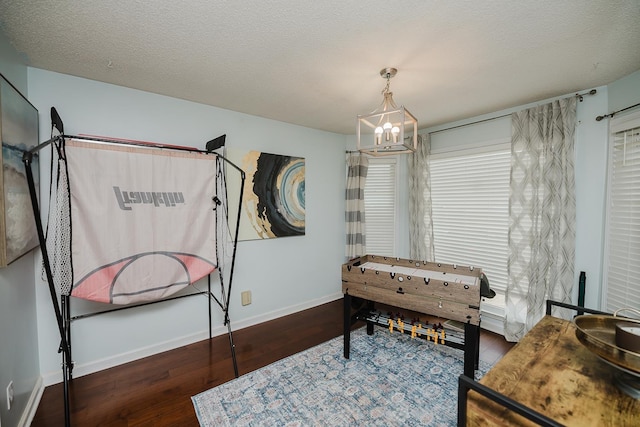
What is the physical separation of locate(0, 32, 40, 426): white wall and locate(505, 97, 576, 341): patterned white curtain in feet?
12.7

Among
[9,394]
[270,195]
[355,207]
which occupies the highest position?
[270,195]

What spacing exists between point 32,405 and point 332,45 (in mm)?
3070

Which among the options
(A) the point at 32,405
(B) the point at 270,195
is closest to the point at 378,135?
(B) the point at 270,195

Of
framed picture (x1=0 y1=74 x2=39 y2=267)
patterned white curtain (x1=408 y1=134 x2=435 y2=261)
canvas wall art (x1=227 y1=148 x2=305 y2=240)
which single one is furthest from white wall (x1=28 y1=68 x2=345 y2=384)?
patterned white curtain (x1=408 y1=134 x2=435 y2=261)

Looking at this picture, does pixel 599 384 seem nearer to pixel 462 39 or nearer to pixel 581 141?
pixel 462 39

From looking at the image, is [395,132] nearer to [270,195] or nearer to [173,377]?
[270,195]

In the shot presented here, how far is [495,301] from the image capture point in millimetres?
3014

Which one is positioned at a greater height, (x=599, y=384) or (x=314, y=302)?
(x=599, y=384)

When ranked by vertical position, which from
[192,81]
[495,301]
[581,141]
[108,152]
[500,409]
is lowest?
[495,301]

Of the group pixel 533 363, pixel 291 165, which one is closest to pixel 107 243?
pixel 291 165

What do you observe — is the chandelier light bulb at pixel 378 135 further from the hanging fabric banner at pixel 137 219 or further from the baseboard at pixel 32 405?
the baseboard at pixel 32 405

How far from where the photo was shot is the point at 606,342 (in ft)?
2.93

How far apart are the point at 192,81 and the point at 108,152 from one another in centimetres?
84

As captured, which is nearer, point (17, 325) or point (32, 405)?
point (17, 325)
